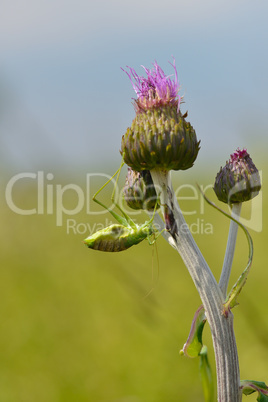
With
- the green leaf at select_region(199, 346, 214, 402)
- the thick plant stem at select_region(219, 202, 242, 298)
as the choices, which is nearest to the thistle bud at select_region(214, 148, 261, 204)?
the thick plant stem at select_region(219, 202, 242, 298)

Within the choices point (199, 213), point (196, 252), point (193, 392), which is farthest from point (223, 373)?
point (199, 213)

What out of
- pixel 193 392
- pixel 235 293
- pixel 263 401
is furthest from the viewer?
pixel 193 392

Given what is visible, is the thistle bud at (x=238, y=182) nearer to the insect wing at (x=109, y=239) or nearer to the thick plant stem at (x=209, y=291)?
the thick plant stem at (x=209, y=291)

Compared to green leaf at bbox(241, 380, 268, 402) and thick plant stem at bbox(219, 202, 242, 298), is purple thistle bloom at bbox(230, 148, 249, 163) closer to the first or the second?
thick plant stem at bbox(219, 202, 242, 298)

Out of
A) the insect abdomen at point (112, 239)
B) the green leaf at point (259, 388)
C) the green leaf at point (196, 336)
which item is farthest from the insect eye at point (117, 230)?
the green leaf at point (259, 388)

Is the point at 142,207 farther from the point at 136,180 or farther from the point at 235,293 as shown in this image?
the point at 235,293

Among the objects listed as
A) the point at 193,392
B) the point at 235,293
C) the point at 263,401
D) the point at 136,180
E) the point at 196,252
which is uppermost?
the point at 136,180
